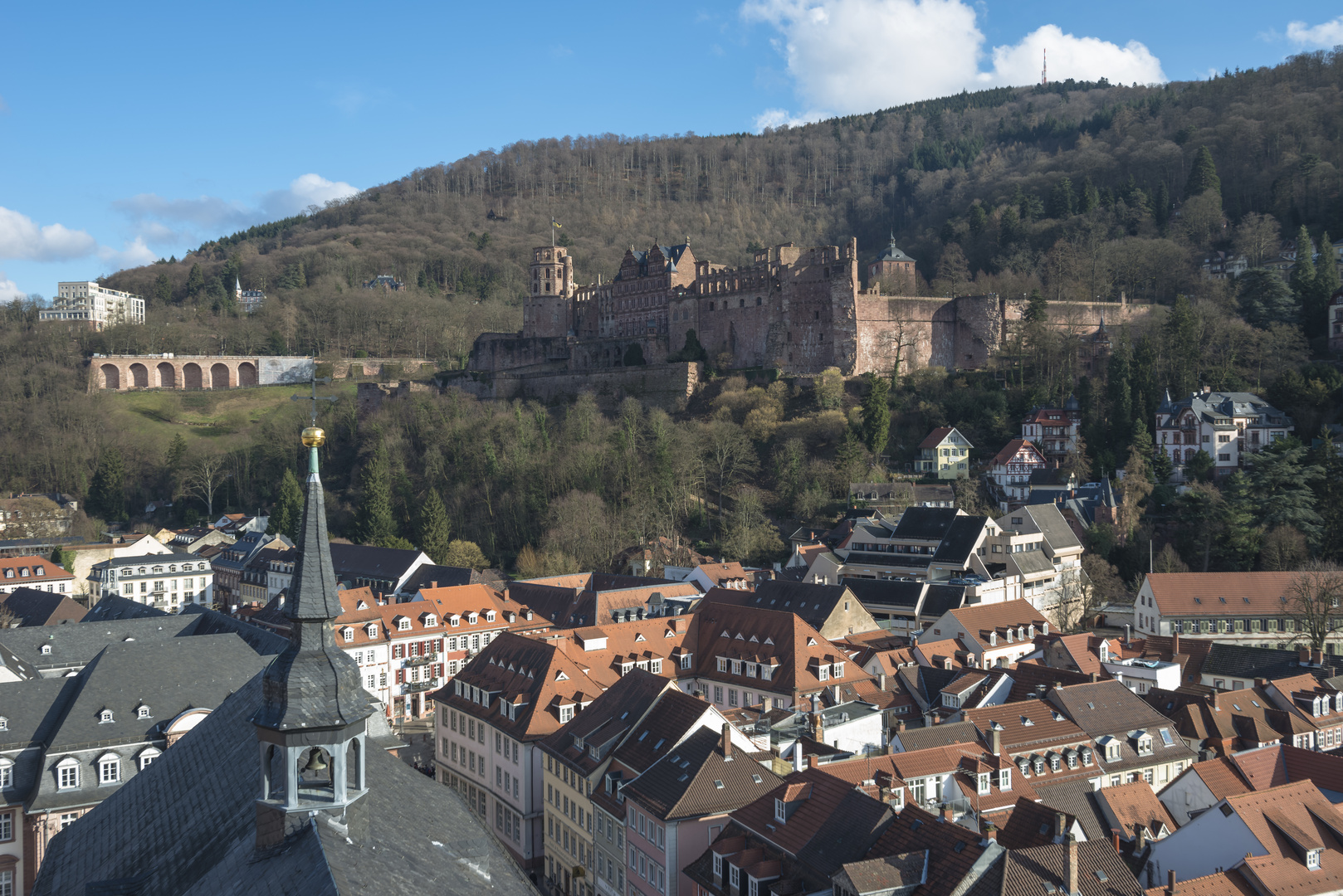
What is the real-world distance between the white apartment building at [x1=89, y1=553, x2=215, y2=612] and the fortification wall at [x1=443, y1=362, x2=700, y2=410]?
2304 cm

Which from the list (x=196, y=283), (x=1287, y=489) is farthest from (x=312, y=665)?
(x=196, y=283)

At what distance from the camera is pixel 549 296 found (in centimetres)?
8106

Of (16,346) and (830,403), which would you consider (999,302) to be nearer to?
(830,403)

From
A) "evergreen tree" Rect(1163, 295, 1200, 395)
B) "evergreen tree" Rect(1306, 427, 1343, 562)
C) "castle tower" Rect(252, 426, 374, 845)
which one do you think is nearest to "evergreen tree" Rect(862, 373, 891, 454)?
"evergreen tree" Rect(1163, 295, 1200, 395)

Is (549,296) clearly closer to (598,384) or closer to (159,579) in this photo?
(598,384)

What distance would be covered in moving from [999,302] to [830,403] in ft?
44.5

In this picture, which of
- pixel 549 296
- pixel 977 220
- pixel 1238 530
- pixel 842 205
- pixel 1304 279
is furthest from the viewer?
pixel 842 205

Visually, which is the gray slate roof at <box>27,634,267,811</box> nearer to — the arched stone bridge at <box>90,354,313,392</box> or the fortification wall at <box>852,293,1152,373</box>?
the fortification wall at <box>852,293,1152,373</box>

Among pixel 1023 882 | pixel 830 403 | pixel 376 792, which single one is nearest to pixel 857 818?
pixel 1023 882

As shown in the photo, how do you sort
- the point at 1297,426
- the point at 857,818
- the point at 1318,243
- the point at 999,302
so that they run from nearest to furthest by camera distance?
the point at 857,818 < the point at 1297,426 < the point at 999,302 < the point at 1318,243

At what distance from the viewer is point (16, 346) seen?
273ft

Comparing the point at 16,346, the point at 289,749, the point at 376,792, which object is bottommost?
the point at 376,792

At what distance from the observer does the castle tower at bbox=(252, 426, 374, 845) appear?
26.9 ft

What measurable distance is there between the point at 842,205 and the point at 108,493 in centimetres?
8915
